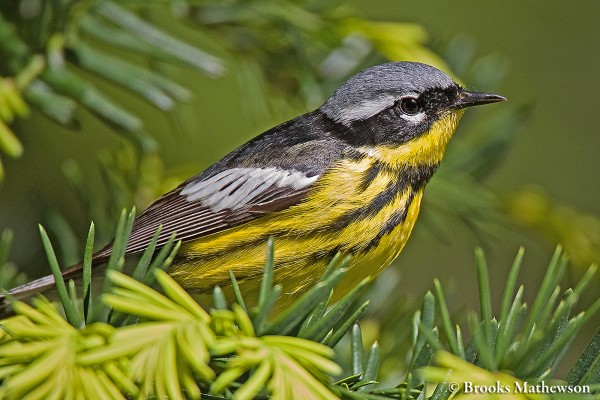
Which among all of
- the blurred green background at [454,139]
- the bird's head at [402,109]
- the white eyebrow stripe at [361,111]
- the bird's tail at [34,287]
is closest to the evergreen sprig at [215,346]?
the bird's tail at [34,287]

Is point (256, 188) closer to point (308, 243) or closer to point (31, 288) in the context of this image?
point (308, 243)

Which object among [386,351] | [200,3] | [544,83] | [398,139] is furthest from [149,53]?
[544,83]

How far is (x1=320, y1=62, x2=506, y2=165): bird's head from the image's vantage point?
8.27ft

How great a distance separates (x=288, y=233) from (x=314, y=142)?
0.42m

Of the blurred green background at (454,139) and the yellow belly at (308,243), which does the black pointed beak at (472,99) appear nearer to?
the blurred green background at (454,139)

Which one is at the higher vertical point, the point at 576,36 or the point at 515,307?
the point at 576,36

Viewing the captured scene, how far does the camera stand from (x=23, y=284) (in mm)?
2053

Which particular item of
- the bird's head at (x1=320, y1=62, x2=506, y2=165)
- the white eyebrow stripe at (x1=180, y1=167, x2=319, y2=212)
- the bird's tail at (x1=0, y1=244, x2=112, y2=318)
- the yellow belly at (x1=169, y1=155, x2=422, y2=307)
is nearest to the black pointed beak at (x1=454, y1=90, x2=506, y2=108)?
the bird's head at (x1=320, y1=62, x2=506, y2=165)

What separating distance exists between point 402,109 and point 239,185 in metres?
0.62

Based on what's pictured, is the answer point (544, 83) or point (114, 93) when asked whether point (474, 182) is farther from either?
point (114, 93)

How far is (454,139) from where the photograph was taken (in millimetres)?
2828

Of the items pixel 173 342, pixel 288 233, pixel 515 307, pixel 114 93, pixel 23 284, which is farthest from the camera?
pixel 114 93

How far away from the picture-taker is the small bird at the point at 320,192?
2211 millimetres

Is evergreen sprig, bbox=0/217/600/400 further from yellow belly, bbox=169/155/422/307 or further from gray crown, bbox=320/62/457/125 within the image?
gray crown, bbox=320/62/457/125
